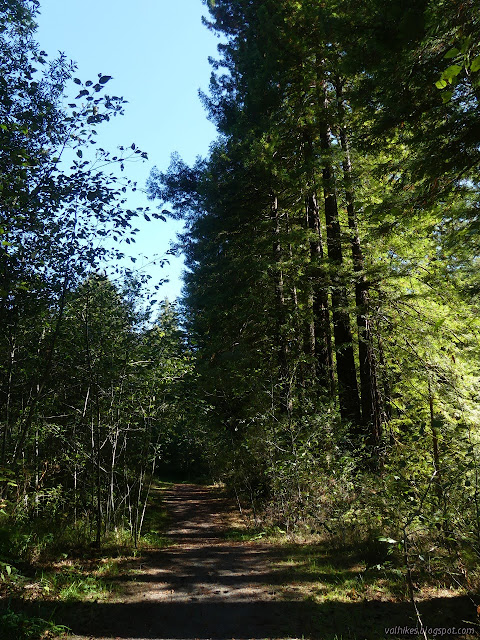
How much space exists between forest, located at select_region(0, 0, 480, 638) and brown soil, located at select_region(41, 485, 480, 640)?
88cm

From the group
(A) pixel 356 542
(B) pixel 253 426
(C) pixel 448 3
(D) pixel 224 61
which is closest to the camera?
(C) pixel 448 3

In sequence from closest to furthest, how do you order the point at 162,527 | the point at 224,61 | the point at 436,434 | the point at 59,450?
the point at 436,434, the point at 59,450, the point at 162,527, the point at 224,61

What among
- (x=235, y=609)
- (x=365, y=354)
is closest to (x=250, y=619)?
(x=235, y=609)

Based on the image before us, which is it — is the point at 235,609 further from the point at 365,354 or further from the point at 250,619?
the point at 365,354

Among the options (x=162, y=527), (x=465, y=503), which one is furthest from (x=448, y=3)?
(x=162, y=527)

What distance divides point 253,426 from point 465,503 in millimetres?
5858

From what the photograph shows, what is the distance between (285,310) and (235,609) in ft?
23.9

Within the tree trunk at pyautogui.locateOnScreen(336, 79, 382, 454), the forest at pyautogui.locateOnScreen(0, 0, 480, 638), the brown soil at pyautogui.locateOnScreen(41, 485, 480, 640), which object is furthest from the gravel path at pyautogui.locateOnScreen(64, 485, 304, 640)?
the tree trunk at pyautogui.locateOnScreen(336, 79, 382, 454)

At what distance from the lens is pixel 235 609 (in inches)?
206

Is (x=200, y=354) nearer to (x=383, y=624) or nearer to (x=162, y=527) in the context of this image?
(x=162, y=527)

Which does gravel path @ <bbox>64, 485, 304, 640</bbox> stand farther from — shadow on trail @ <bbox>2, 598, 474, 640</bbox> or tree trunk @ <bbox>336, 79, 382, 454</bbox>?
tree trunk @ <bbox>336, 79, 382, 454</bbox>

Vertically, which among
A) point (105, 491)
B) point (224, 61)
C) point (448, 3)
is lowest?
point (105, 491)

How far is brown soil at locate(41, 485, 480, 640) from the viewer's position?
4500 millimetres

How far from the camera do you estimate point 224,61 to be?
1430cm
